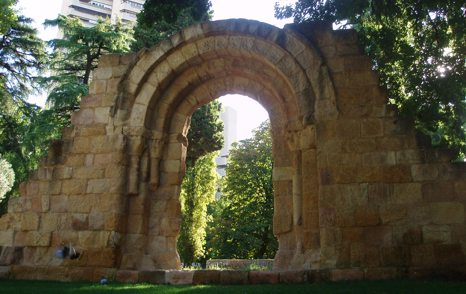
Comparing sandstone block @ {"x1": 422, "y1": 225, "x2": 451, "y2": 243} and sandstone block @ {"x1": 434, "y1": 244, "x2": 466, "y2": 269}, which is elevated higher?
sandstone block @ {"x1": 422, "y1": 225, "x2": 451, "y2": 243}

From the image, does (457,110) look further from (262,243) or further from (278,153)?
(262,243)

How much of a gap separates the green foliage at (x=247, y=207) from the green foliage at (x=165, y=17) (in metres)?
10.8

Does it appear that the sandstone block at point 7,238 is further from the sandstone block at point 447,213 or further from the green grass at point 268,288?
the sandstone block at point 447,213

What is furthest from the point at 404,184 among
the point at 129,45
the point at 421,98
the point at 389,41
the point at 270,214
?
the point at 270,214

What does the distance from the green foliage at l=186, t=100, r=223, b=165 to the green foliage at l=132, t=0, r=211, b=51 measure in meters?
3.62

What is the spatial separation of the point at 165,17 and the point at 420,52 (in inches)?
509

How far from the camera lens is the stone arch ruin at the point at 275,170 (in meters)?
6.28

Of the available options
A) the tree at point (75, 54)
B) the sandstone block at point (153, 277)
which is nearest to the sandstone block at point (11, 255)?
the sandstone block at point (153, 277)

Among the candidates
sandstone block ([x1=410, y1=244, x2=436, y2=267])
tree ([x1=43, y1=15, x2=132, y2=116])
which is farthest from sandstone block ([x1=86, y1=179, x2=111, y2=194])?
tree ([x1=43, y1=15, x2=132, y2=116])

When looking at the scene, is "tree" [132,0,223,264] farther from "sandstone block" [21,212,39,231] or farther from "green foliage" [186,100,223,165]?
"sandstone block" [21,212,39,231]

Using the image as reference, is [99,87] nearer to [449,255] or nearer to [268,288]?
[268,288]

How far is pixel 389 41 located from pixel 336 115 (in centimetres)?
242

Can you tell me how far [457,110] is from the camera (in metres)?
7.61

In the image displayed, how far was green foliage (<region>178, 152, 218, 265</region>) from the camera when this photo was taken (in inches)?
866
